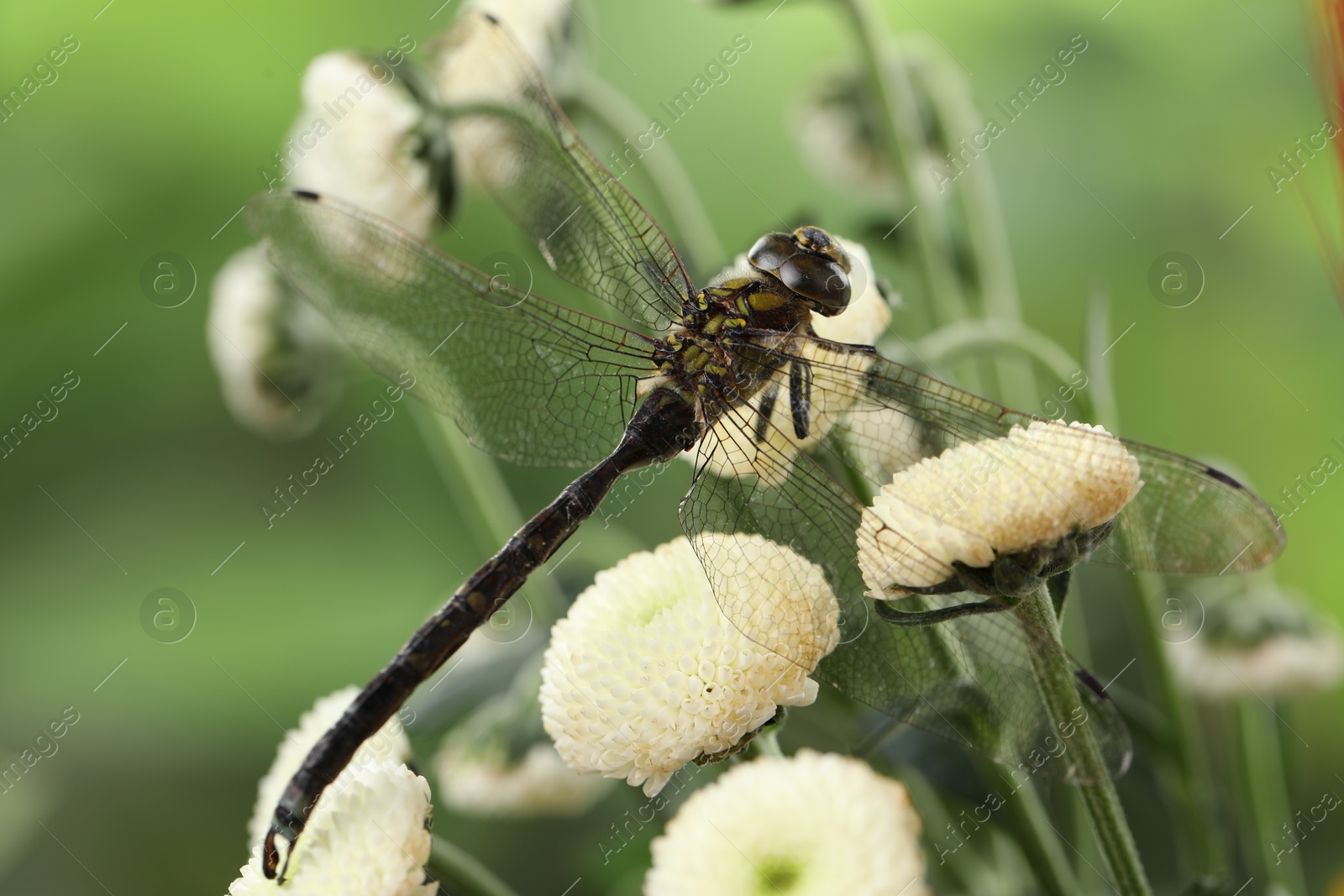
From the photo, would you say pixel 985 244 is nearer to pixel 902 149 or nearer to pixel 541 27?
pixel 902 149

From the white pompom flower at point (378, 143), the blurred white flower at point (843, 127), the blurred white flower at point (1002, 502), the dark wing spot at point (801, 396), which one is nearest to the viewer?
the blurred white flower at point (1002, 502)

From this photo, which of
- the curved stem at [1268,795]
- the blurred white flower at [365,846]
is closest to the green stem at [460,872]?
the blurred white flower at [365,846]

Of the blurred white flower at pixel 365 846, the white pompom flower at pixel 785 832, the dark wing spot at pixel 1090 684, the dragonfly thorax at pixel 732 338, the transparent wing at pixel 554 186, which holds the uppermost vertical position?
the transparent wing at pixel 554 186

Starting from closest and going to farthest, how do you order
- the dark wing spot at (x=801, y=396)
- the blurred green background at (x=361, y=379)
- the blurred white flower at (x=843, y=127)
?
the dark wing spot at (x=801, y=396), the blurred white flower at (x=843, y=127), the blurred green background at (x=361, y=379)

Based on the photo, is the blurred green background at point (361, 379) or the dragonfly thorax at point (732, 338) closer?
the dragonfly thorax at point (732, 338)

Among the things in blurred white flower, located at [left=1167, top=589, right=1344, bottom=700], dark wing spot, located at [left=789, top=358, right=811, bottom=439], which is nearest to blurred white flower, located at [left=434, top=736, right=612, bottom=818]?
dark wing spot, located at [left=789, top=358, right=811, bottom=439]

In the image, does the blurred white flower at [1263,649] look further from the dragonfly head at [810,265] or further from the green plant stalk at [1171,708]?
the dragonfly head at [810,265]

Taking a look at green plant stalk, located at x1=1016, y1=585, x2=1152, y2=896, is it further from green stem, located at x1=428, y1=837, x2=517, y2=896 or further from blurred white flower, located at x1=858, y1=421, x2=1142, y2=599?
green stem, located at x1=428, y1=837, x2=517, y2=896

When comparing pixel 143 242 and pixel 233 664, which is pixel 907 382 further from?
pixel 143 242
